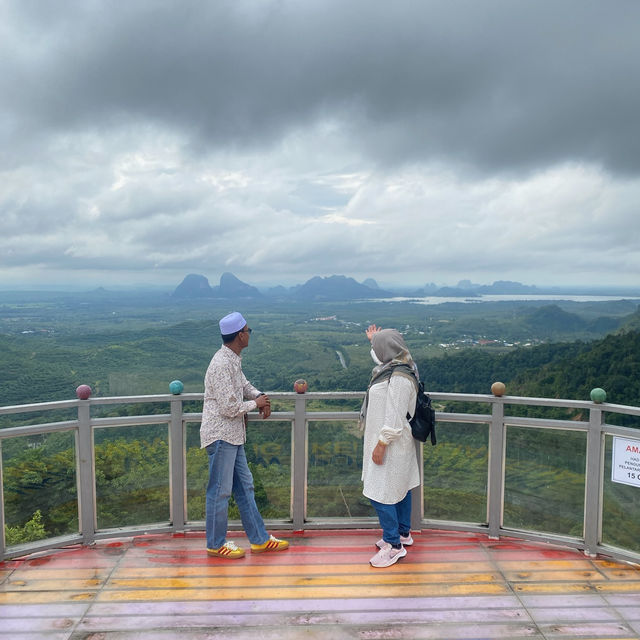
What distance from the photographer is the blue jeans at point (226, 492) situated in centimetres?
356

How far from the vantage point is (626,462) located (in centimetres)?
359

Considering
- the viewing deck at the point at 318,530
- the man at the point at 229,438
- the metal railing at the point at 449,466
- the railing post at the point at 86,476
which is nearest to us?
the viewing deck at the point at 318,530

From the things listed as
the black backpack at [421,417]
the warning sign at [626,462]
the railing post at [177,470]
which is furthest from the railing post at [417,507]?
the railing post at [177,470]

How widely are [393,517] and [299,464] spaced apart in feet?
3.15

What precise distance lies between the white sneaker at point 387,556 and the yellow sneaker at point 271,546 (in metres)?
0.70

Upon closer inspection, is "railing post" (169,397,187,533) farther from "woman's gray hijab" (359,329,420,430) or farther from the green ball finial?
"woman's gray hijab" (359,329,420,430)

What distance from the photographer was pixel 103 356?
54.7 metres

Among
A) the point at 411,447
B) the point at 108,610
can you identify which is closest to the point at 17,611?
the point at 108,610

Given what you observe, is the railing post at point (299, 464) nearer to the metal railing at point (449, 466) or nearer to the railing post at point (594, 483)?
the metal railing at point (449, 466)

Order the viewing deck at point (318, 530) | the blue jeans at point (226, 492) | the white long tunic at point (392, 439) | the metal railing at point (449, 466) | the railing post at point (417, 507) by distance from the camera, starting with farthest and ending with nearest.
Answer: the railing post at point (417, 507)
the metal railing at point (449, 466)
the blue jeans at point (226, 492)
the white long tunic at point (392, 439)
the viewing deck at point (318, 530)

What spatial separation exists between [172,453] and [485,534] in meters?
2.71

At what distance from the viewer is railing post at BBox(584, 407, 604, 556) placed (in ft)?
12.2

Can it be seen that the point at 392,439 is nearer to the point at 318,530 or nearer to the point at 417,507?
the point at 417,507

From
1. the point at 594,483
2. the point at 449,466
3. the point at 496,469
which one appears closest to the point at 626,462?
the point at 594,483
